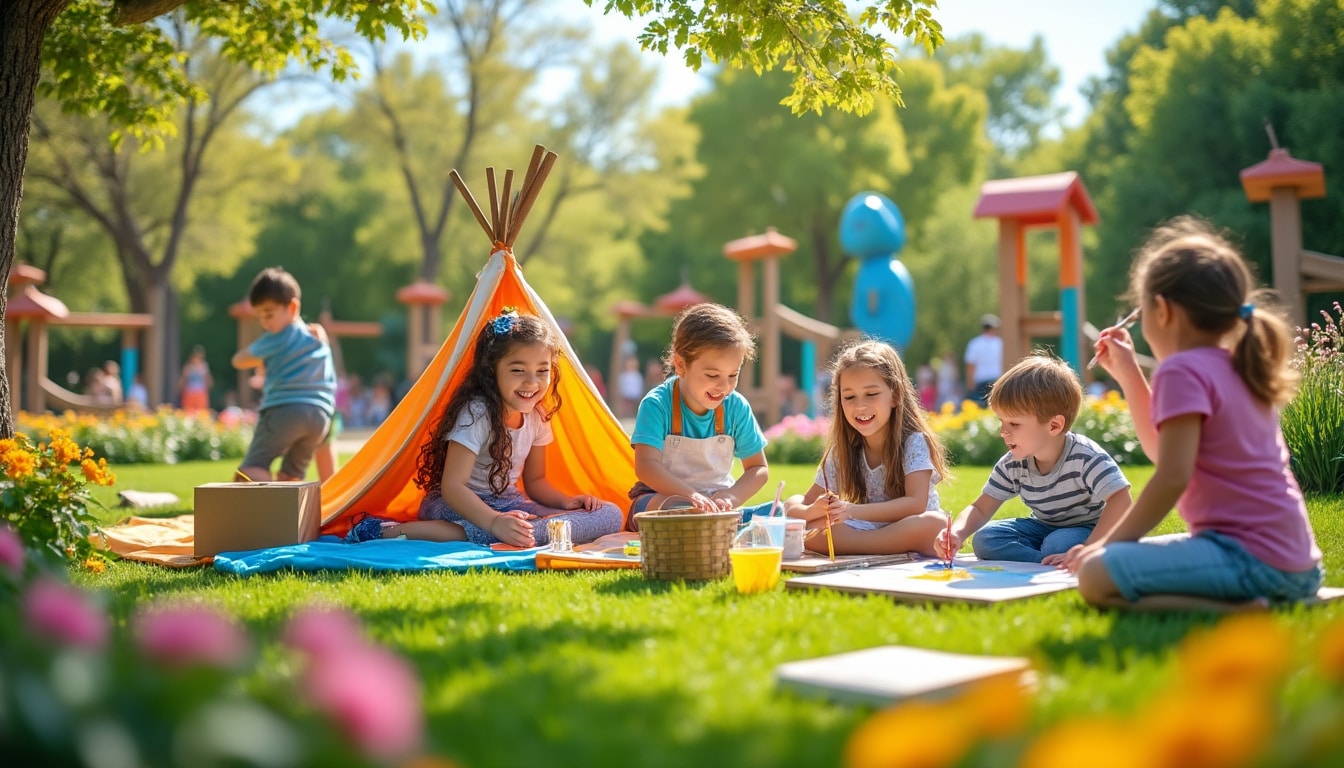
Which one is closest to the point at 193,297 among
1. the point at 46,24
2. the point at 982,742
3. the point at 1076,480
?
the point at 46,24

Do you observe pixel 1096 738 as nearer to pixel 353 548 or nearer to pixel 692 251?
pixel 353 548

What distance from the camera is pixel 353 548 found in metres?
5.19

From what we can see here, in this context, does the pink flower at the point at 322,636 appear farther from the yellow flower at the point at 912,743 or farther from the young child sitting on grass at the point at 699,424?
the young child sitting on grass at the point at 699,424

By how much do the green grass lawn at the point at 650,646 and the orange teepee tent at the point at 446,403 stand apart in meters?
1.30

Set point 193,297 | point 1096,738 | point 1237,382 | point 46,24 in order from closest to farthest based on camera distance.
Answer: point 1096,738 < point 1237,382 < point 46,24 < point 193,297

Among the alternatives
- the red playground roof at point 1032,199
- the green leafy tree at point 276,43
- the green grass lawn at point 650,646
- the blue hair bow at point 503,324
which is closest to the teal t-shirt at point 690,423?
the blue hair bow at point 503,324

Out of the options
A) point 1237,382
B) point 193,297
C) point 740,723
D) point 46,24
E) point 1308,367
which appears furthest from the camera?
point 193,297

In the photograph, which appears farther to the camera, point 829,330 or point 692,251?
point 692,251

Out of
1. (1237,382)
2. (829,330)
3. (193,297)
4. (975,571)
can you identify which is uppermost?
(193,297)

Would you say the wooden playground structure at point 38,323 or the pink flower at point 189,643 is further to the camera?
the wooden playground structure at point 38,323

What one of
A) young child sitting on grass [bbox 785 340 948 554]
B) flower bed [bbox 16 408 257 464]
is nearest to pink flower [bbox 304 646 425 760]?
young child sitting on grass [bbox 785 340 948 554]

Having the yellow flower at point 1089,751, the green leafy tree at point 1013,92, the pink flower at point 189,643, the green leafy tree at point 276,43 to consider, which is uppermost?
the green leafy tree at point 1013,92

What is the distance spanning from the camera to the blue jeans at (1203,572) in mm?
3211

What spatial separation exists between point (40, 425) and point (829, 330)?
35.5ft
